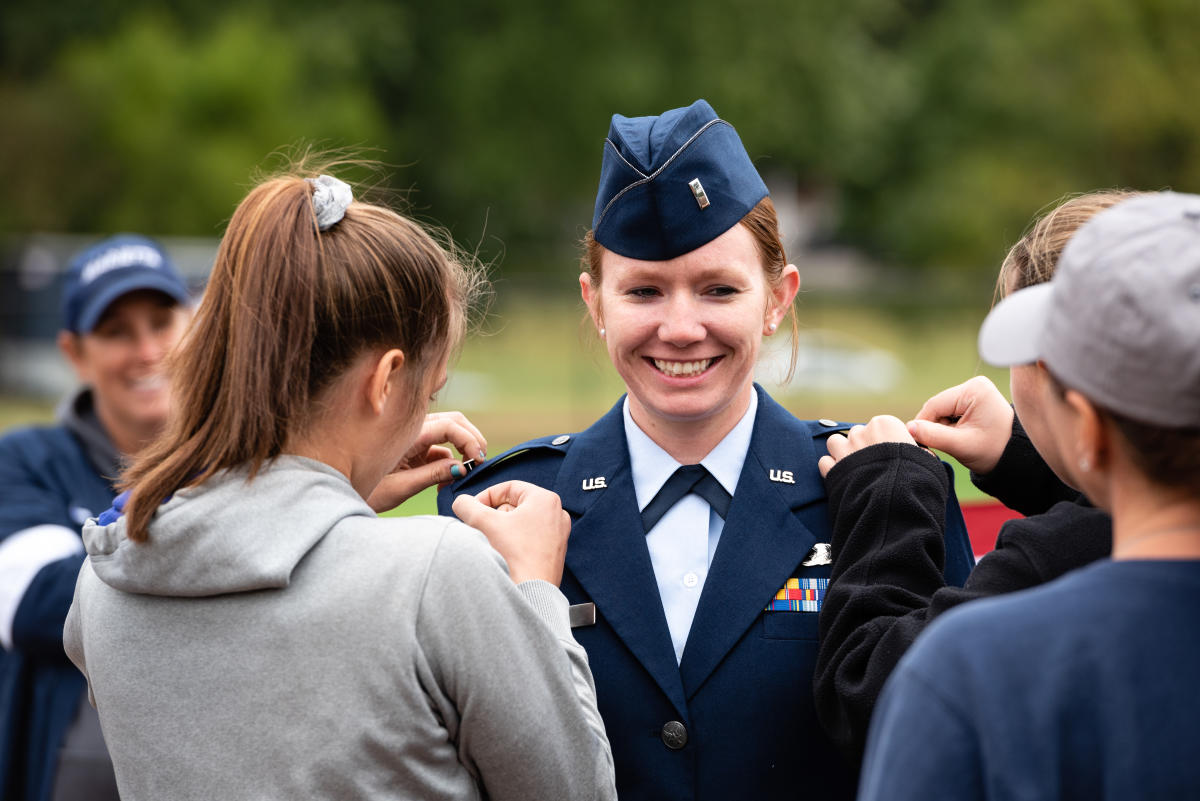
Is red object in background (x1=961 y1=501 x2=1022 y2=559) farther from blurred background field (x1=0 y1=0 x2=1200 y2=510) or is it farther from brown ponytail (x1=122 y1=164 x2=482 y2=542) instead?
blurred background field (x1=0 y1=0 x2=1200 y2=510)

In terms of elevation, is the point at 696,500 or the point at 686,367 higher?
the point at 686,367

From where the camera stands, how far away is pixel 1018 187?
32.9 m

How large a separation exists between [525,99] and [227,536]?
1050 inches

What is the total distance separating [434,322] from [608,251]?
62 centimetres

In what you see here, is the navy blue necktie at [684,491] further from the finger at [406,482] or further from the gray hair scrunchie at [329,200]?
the gray hair scrunchie at [329,200]

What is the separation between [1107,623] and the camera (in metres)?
1.32

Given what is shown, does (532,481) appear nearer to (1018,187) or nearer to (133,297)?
(133,297)

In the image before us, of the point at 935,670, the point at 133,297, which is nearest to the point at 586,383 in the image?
the point at 133,297

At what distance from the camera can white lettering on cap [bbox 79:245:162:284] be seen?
4.24 metres

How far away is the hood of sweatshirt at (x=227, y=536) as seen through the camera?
1.71 m

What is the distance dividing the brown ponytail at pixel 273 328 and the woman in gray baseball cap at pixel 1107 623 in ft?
3.00

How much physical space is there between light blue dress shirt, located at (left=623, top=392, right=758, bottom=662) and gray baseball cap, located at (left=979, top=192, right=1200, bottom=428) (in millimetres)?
1104

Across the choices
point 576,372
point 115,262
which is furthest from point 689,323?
point 576,372

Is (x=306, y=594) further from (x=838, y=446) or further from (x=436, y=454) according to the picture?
(x=838, y=446)
